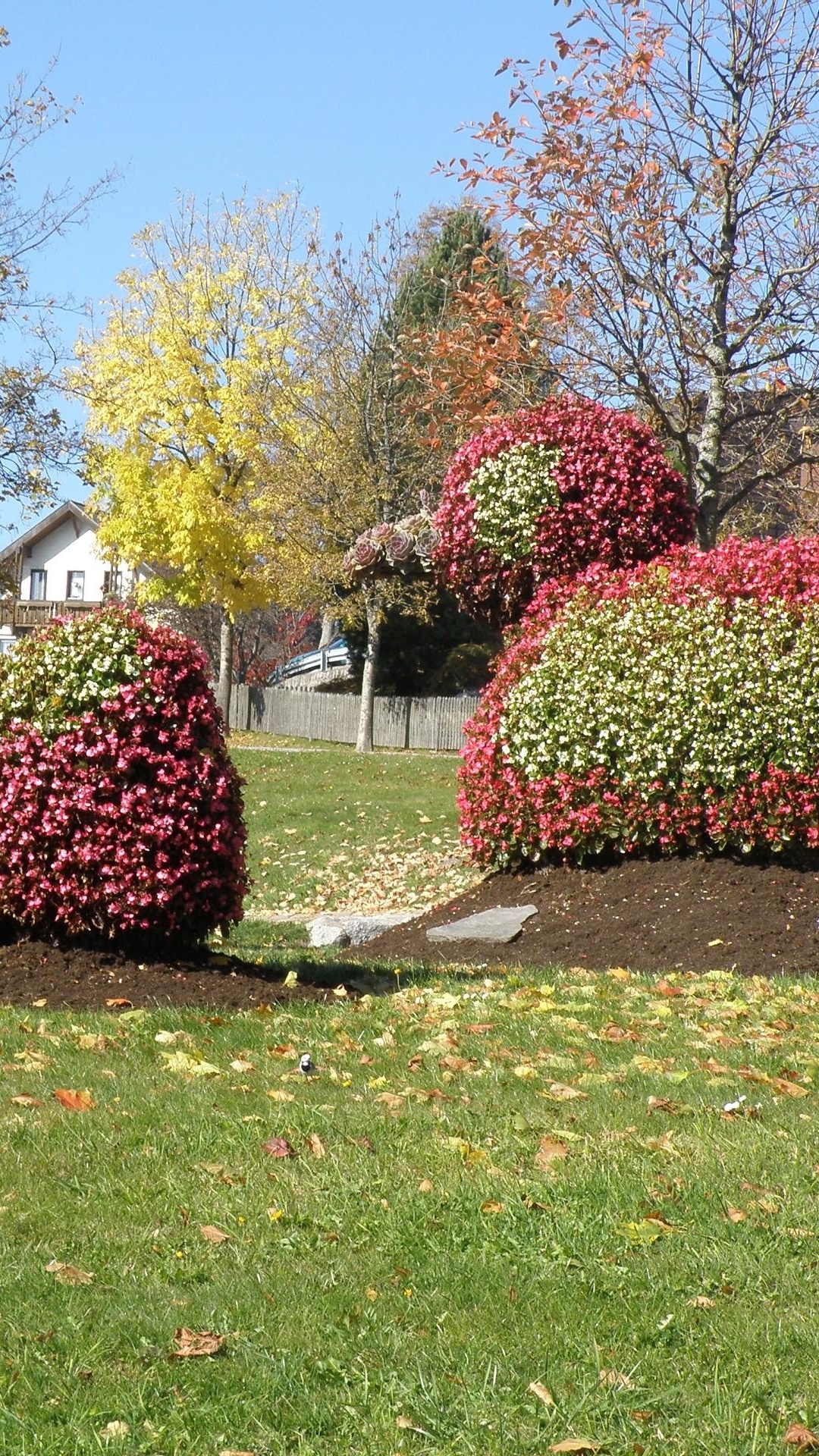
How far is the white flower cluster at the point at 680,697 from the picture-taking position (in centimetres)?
948

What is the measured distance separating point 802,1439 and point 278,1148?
6.78ft

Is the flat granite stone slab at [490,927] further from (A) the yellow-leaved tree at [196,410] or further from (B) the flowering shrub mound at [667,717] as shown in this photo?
(A) the yellow-leaved tree at [196,410]

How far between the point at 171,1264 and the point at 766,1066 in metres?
2.85

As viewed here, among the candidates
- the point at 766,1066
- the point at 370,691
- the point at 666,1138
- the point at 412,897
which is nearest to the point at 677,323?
the point at 412,897

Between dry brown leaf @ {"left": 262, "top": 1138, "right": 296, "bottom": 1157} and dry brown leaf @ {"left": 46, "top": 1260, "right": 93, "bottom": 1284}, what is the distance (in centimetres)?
95

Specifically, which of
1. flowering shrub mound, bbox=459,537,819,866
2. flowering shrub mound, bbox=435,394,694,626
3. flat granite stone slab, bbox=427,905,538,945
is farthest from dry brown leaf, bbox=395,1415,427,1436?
flowering shrub mound, bbox=435,394,694,626

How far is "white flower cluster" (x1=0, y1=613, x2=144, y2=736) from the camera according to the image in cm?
711

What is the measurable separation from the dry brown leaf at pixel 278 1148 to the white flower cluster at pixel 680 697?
18.3ft

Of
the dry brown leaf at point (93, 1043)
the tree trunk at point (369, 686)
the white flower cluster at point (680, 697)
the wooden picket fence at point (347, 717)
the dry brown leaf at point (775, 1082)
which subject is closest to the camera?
the dry brown leaf at point (775, 1082)

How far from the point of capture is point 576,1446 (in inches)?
114

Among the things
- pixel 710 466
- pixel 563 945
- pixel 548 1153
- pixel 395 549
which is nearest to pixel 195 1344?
pixel 548 1153

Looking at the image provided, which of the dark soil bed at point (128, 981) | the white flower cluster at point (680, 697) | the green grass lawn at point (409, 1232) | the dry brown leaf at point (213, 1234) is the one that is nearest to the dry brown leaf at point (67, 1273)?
the green grass lawn at point (409, 1232)

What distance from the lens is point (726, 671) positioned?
9.55 m

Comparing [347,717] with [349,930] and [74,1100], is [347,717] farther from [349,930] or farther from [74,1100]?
[74,1100]
